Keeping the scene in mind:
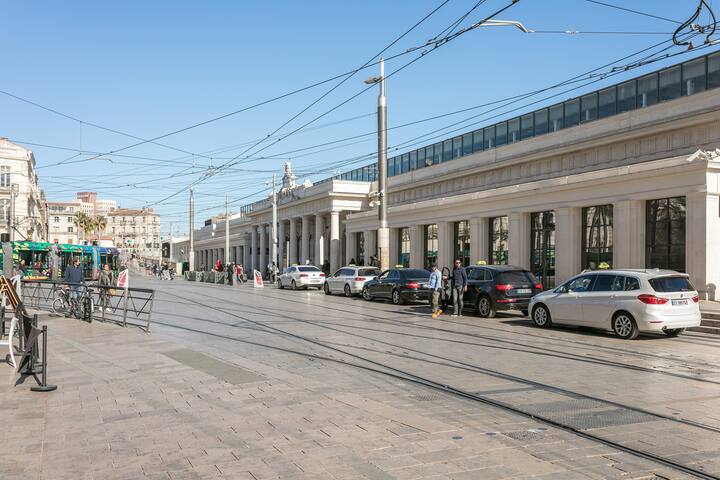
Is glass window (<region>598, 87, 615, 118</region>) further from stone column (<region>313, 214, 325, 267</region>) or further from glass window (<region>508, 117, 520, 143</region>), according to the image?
stone column (<region>313, 214, 325, 267</region>)

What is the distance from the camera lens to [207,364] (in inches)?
425

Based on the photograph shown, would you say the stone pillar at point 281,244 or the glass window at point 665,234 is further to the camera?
the stone pillar at point 281,244

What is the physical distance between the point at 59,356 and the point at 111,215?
17101 centimetres

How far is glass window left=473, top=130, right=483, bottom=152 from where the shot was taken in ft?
140

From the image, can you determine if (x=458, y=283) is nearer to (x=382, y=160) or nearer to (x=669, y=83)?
(x=382, y=160)

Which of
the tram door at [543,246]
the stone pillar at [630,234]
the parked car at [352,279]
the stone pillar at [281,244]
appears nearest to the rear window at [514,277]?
the stone pillar at [630,234]

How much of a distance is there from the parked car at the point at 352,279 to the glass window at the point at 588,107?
14.0 meters

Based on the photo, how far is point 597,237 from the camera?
25719 mm

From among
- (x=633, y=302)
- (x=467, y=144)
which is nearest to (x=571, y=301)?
(x=633, y=302)

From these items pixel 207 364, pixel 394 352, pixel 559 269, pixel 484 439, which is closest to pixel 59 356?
pixel 207 364

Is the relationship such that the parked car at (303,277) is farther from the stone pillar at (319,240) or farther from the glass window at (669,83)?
the glass window at (669,83)

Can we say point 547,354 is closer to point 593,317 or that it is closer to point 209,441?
point 593,317

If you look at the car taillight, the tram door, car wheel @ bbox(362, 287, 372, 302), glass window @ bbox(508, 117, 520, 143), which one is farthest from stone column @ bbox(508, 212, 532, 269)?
the car taillight

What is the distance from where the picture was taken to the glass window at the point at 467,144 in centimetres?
4388
